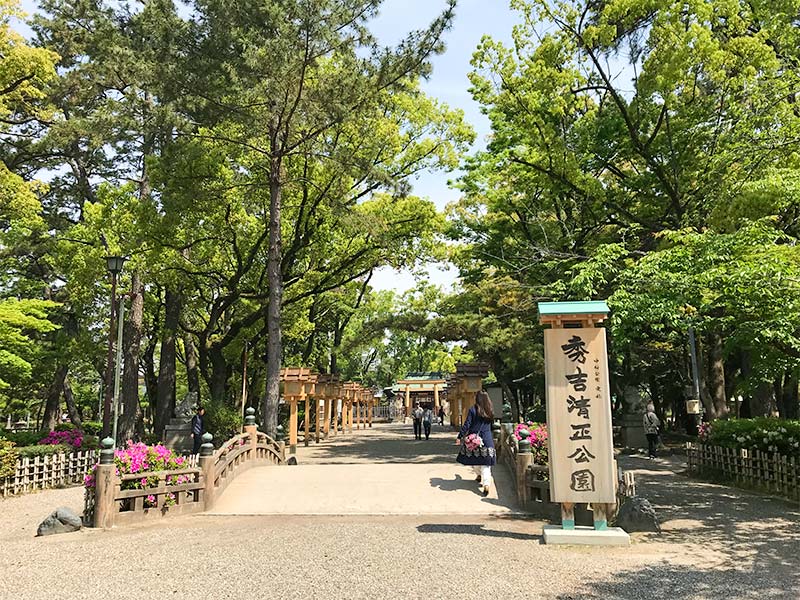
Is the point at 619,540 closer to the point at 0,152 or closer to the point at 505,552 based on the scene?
the point at 505,552

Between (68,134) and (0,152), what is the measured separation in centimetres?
590

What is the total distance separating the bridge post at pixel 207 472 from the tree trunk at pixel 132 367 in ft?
30.1

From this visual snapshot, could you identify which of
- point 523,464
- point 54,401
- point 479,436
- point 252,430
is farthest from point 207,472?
point 54,401

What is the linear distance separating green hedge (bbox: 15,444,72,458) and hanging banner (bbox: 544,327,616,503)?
11.6 m

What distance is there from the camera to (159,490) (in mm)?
8523

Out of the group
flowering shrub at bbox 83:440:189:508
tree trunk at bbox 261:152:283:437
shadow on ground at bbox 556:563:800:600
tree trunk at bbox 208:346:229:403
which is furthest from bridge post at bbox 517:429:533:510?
tree trunk at bbox 208:346:229:403

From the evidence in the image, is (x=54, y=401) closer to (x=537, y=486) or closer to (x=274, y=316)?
(x=274, y=316)

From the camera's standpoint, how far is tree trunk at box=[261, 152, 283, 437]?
14.8m

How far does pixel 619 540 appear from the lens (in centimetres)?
658

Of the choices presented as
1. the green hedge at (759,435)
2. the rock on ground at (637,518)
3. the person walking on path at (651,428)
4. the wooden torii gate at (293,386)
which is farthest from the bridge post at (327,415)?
the rock on ground at (637,518)

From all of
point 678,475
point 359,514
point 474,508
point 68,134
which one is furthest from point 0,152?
point 678,475

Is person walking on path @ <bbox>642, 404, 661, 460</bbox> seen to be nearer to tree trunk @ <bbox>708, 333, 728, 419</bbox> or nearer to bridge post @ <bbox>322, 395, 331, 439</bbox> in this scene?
tree trunk @ <bbox>708, 333, 728, 419</bbox>

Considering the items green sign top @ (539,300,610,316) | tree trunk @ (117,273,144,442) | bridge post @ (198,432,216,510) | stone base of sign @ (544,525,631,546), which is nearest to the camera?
stone base of sign @ (544,525,631,546)

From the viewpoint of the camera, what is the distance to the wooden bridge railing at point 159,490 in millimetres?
7920
